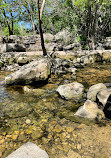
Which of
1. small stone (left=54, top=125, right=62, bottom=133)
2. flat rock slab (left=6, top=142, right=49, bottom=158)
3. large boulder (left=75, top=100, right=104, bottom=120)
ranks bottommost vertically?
small stone (left=54, top=125, right=62, bottom=133)

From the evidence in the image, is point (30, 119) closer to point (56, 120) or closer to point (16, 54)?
point (56, 120)

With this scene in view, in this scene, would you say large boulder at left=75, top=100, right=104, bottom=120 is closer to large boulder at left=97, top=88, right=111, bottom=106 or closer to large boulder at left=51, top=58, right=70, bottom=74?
large boulder at left=97, top=88, right=111, bottom=106

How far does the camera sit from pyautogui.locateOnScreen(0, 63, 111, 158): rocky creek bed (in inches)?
84.9

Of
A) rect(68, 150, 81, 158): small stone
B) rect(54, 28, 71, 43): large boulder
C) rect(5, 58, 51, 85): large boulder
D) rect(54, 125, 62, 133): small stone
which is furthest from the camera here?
rect(54, 28, 71, 43): large boulder

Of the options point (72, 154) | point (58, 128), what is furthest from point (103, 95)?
point (72, 154)

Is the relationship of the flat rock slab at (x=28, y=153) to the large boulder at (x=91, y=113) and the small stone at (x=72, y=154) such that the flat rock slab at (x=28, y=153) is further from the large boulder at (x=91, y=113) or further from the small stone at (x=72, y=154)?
the large boulder at (x=91, y=113)

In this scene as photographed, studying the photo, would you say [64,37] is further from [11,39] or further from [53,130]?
[53,130]

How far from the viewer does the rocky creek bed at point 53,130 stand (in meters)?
2.16

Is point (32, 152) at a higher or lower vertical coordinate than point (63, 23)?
lower

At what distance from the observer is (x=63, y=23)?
83.3 feet

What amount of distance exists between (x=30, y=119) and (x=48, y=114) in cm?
52

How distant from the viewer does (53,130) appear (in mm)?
2670

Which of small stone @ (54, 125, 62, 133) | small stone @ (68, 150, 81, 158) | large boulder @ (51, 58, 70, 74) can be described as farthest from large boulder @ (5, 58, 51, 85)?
small stone @ (68, 150, 81, 158)

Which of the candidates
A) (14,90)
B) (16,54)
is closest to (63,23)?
(16,54)
